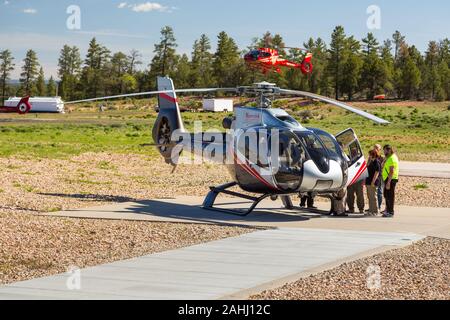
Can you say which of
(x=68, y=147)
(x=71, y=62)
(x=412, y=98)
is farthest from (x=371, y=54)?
(x=68, y=147)

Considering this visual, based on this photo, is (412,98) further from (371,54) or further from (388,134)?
(388,134)

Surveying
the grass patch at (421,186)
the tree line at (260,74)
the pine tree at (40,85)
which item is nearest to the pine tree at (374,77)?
the tree line at (260,74)

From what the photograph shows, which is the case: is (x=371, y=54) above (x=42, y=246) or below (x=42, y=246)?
above

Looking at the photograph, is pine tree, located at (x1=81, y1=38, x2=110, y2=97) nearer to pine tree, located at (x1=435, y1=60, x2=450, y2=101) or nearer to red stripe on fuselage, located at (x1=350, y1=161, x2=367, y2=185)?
pine tree, located at (x1=435, y1=60, x2=450, y2=101)

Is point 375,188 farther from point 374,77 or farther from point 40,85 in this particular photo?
point 40,85

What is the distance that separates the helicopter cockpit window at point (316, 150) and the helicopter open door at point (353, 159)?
928mm

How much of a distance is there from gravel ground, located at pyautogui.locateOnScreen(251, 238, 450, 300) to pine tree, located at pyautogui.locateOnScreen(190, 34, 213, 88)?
99.2 meters

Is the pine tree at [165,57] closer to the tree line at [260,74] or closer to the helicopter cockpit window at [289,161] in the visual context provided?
→ the tree line at [260,74]

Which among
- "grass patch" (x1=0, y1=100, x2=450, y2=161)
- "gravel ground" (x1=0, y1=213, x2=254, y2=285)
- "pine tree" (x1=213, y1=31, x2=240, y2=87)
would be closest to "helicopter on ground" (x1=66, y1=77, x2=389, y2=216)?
"gravel ground" (x1=0, y1=213, x2=254, y2=285)

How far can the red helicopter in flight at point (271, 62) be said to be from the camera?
22.5 metres

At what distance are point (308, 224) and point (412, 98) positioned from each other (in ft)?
305

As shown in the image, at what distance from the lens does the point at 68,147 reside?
123 ft

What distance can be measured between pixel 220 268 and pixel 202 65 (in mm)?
120775

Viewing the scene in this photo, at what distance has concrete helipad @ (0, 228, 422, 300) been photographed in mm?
9953
